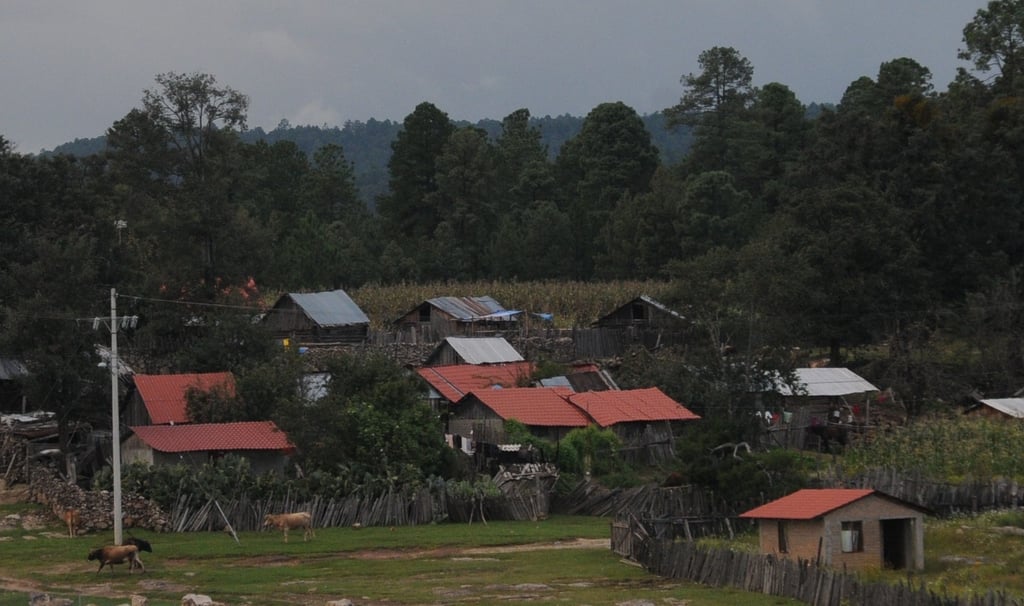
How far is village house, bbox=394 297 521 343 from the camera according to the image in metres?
81.9

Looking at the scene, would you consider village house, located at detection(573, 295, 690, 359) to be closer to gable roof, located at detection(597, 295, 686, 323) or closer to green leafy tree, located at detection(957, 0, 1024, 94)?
gable roof, located at detection(597, 295, 686, 323)

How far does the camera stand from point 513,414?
6028 centimetres

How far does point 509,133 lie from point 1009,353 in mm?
77808

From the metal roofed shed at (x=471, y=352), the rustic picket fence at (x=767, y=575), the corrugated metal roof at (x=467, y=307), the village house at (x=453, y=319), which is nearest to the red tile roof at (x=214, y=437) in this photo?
the rustic picket fence at (x=767, y=575)

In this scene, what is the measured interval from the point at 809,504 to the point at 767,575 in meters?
4.55

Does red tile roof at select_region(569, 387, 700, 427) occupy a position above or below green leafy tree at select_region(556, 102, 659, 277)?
below

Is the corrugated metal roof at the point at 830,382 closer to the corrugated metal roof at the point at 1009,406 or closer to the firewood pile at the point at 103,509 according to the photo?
the corrugated metal roof at the point at 1009,406

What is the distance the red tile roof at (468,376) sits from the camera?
214 feet

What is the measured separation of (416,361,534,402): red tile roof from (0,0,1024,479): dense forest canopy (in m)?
6.44

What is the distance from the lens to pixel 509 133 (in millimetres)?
147000

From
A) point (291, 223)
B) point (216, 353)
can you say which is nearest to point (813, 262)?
point (216, 353)

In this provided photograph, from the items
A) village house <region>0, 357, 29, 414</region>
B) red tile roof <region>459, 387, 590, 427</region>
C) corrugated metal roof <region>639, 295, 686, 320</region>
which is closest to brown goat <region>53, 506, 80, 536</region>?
village house <region>0, 357, 29, 414</region>

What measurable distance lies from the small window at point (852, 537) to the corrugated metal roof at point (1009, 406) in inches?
1011

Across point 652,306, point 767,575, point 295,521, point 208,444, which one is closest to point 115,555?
point 295,521
